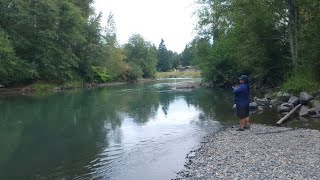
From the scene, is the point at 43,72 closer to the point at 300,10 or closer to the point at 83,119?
the point at 83,119

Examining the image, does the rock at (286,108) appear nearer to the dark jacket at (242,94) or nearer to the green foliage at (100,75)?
the dark jacket at (242,94)

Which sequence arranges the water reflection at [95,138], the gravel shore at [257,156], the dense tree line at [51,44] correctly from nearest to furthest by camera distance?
the gravel shore at [257,156] → the water reflection at [95,138] → the dense tree line at [51,44]

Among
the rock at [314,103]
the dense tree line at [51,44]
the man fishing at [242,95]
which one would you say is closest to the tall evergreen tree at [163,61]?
the dense tree line at [51,44]

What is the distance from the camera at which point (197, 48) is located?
59.2 meters

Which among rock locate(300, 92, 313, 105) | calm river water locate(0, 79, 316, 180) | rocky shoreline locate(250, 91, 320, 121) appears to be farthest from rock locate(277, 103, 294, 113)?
calm river water locate(0, 79, 316, 180)

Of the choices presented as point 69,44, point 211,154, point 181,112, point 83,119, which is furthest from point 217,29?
point 211,154

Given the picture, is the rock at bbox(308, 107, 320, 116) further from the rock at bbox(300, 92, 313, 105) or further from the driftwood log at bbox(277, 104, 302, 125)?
the rock at bbox(300, 92, 313, 105)

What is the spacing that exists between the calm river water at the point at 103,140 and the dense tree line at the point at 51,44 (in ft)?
80.1

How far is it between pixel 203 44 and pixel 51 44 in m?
22.7

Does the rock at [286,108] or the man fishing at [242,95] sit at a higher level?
the man fishing at [242,95]

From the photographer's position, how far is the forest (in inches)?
1165

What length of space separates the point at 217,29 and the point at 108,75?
32643mm

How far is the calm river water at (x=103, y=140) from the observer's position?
511 inches

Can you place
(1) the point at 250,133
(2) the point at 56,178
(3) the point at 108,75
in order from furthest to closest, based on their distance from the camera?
(3) the point at 108,75
(1) the point at 250,133
(2) the point at 56,178
